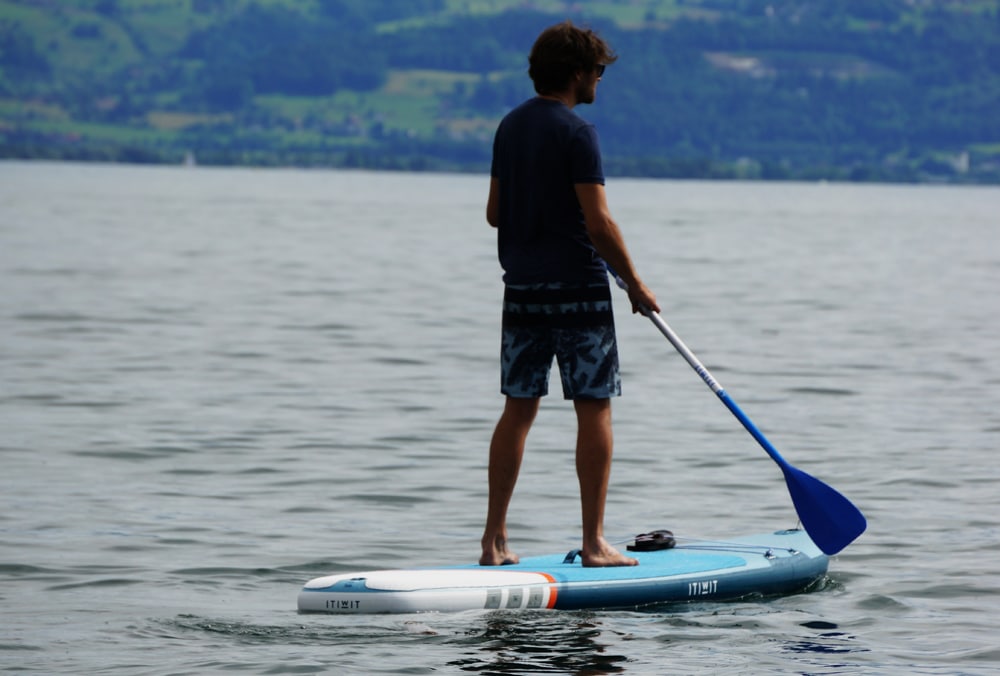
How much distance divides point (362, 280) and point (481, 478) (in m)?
23.2

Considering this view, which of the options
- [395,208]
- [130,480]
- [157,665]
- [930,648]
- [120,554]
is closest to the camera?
[157,665]

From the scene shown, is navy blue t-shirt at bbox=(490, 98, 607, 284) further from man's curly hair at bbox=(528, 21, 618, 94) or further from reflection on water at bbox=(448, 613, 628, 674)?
reflection on water at bbox=(448, 613, 628, 674)

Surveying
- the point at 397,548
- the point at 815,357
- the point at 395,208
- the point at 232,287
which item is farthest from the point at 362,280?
the point at 395,208

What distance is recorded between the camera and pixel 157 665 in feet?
23.9

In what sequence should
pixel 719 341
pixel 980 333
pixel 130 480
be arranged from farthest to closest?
1. pixel 980 333
2. pixel 719 341
3. pixel 130 480

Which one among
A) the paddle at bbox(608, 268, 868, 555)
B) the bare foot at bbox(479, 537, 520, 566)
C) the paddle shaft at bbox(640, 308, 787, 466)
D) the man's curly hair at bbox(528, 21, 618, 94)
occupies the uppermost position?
the man's curly hair at bbox(528, 21, 618, 94)

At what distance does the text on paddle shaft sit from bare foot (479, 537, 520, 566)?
88 cm

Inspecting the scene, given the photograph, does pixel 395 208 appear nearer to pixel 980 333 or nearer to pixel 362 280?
pixel 362 280

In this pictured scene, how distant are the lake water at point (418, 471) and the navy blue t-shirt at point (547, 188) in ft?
5.46

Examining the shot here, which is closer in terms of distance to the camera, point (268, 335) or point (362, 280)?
point (268, 335)

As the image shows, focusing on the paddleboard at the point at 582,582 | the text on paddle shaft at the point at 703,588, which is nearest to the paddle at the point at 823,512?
the paddleboard at the point at 582,582

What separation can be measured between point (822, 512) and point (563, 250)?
7.01 feet

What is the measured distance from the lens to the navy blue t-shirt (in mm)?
8016

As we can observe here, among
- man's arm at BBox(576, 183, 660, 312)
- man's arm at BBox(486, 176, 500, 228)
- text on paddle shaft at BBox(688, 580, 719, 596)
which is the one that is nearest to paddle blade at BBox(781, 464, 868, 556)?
text on paddle shaft at BBox(688, 580, 719, 596)
